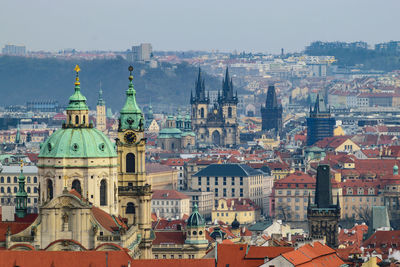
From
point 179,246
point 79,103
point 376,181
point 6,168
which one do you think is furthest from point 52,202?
point 376,181

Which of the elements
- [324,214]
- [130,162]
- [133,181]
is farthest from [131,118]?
[324,214]

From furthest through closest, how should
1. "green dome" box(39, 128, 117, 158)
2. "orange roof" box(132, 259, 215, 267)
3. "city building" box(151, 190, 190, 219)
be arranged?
"city building" box(151, 190, 190, 219) → "green dome" box(39, 128, 117, 158) → "orange roof" box(132, 259, 215, 267)

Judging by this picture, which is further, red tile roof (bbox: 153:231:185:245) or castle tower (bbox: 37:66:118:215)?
red tile roof (bbox: 153:231:185:245)

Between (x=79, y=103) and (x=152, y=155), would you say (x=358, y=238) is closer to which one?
(x=79, y=103)

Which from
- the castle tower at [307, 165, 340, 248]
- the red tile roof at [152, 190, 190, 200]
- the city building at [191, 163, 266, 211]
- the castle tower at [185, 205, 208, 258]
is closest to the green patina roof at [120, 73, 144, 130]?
the castle tower at [185, 205, 208, 258]

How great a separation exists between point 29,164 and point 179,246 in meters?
45.1

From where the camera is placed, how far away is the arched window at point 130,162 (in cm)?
8700

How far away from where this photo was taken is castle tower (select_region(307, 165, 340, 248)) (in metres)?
106

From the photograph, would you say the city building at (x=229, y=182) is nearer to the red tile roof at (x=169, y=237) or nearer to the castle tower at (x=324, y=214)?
the castle tower at (x=324, y=214)

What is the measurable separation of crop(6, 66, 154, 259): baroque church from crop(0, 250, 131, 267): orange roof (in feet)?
9.95

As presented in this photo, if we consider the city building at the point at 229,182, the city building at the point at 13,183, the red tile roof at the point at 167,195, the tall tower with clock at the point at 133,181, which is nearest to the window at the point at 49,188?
the tall tower with clock at the point at 133,181

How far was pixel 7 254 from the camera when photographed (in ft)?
239

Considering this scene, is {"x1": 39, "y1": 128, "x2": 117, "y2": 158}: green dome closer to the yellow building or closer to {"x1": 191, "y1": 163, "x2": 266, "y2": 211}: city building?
the yellow building

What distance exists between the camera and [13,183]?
131 m
